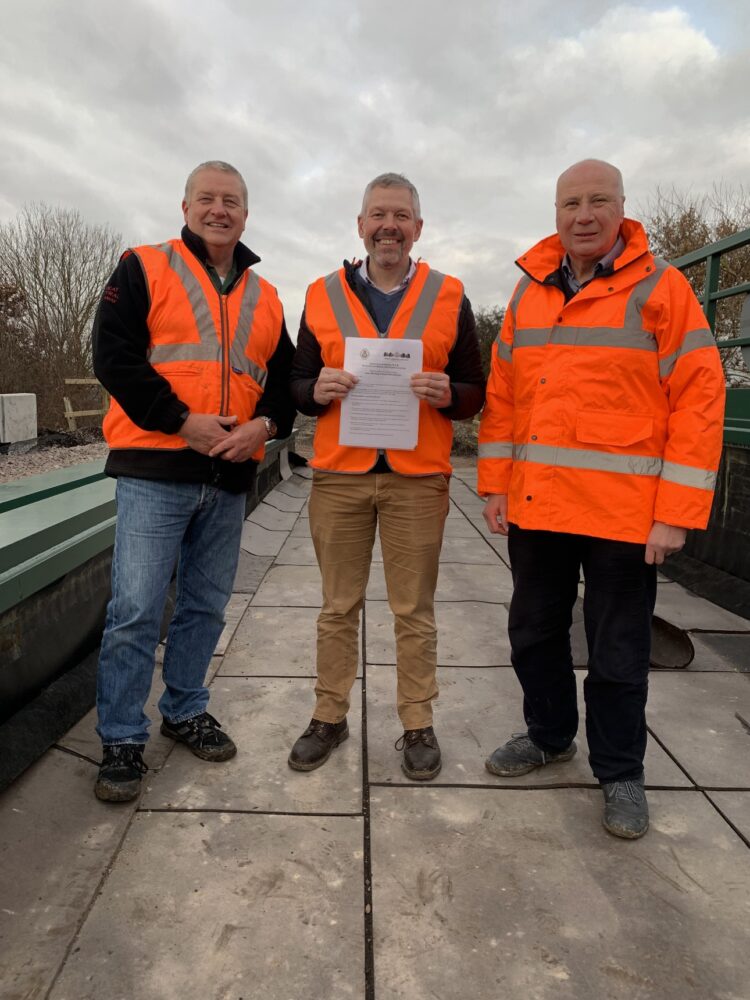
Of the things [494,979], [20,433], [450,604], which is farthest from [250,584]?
[20,433]

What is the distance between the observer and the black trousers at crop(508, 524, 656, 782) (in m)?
2.34

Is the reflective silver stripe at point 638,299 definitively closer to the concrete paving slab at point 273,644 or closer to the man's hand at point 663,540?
the man's hand at point 663,540

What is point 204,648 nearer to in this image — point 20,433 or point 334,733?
point 334,733

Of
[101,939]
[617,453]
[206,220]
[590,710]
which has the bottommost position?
[101,939]

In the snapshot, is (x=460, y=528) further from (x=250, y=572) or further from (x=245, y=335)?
(x=245, y=335)

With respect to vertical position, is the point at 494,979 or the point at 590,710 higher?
the point at 590,710

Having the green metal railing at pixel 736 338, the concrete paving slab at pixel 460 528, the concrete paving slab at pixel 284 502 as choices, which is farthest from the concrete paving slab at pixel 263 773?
the concrete paving slab at pixel 284 502

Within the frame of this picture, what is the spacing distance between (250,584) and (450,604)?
4.75 feet

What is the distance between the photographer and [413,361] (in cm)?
248

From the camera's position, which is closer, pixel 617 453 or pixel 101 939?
pixel 101 939

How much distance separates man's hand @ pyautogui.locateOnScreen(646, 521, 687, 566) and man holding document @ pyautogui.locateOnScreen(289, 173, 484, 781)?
76 centimetres

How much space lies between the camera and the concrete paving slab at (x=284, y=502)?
27.4ft

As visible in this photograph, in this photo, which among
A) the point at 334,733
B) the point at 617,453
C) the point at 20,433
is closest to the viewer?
the point at 617,453

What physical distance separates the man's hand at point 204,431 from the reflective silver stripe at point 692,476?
1491 millimetres
